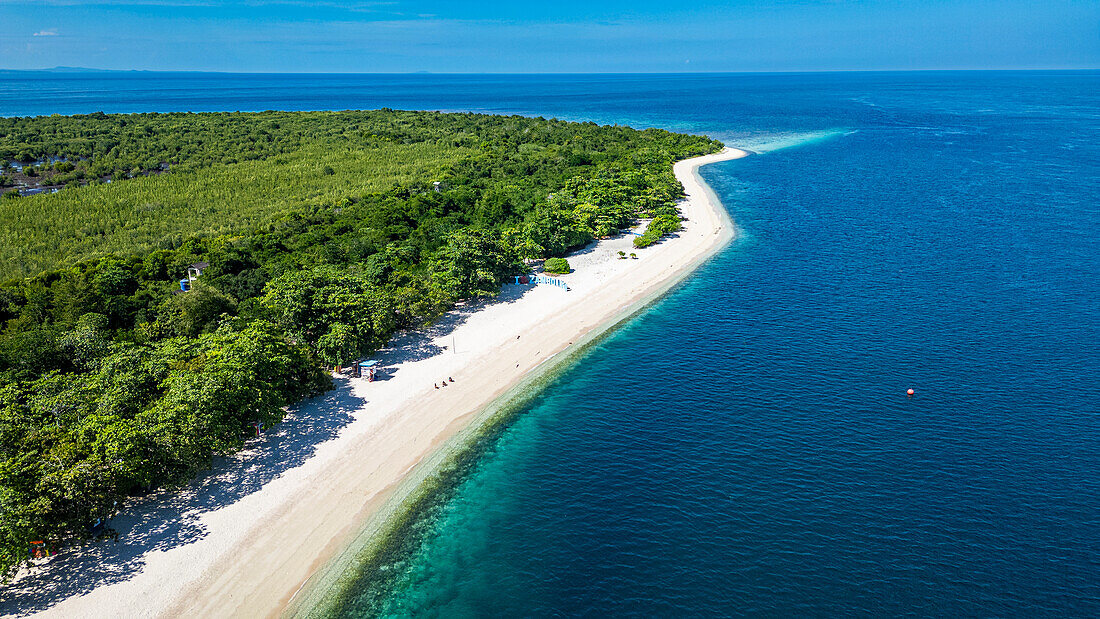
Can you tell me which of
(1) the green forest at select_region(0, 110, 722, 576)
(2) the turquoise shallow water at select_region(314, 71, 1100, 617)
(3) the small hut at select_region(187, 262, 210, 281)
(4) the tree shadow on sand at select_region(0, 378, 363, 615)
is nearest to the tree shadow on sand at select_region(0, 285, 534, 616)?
(4) the tree shadow on sand at select_region(0, 378, 363, 615)

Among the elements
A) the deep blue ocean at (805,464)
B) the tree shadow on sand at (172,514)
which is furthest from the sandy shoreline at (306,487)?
the deep blue ocean at (805,464)

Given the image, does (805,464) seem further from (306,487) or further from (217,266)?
(217,266)

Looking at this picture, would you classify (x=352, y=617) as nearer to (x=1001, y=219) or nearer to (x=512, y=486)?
(x=512, y=486)

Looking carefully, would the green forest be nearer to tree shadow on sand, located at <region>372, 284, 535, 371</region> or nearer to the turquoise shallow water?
tree shadow on sand, located at <region>372, 284, 535, 371</region>

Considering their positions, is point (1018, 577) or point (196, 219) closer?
point (1018, 577)

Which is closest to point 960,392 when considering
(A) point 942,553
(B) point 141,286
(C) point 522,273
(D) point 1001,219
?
(A) point 942,553

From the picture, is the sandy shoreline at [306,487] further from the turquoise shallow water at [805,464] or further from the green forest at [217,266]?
the turquoise shallow water at [805,464]
